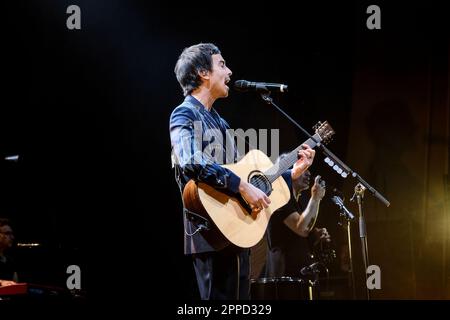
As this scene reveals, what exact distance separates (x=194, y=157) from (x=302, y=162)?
35.6 inches

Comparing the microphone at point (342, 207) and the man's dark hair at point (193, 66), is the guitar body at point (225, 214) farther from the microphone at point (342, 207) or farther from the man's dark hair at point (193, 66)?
the microphone at point (342, 207)

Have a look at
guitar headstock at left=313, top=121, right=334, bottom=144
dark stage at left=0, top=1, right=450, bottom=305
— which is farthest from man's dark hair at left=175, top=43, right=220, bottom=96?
dark stage at left=0, top=1, right=450, bottom=305

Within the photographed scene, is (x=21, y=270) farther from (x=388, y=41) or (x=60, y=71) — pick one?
(x=388, y=41)

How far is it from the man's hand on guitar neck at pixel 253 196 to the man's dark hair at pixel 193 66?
75cm

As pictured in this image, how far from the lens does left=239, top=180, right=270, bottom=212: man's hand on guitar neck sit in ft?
9.61

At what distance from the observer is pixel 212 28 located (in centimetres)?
565

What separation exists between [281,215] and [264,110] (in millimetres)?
1785

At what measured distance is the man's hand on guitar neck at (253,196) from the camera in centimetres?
293

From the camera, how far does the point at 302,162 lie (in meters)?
3.47

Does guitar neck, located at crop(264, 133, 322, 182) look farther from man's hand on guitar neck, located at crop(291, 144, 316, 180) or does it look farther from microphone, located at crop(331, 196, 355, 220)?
microphone, located at crop(331, 196, 355, 220)

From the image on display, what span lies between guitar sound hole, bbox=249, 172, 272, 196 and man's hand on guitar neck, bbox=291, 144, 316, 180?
246 mm

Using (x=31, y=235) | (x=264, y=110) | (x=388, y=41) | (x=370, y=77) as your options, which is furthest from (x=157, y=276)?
(x=388, y=41)
